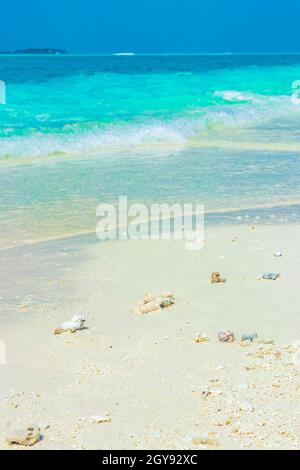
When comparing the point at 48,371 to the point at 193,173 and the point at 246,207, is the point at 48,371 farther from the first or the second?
the point at 193,173

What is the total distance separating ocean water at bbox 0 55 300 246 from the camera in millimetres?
7867

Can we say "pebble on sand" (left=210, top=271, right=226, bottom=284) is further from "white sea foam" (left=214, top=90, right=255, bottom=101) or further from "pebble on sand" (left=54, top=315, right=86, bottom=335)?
"white sea foam" (left=214, top=90, right=255, bottom=101)

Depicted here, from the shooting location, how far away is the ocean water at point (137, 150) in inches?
310

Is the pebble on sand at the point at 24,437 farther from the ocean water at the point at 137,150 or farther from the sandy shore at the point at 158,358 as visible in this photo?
the ocean water at the point at 137,150

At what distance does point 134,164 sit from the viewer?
11438mm

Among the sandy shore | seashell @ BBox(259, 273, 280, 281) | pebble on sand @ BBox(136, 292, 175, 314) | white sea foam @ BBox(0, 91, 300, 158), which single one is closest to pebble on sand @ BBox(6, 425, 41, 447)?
the sandy shore

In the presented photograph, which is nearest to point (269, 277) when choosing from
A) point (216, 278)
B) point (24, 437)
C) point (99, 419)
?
point (216, 278)

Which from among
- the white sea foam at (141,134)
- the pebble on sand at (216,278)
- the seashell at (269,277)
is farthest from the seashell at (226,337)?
the white sea foam at (141,134)

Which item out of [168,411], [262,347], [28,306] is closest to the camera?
[168,411]

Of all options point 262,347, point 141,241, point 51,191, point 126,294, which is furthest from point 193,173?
point 262,347

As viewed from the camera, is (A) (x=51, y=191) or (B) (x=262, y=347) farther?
(A) (x=51, y=191)

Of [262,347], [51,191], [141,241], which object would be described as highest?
[51,191]

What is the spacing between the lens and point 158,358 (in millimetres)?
3748

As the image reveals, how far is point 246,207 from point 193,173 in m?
2.59
